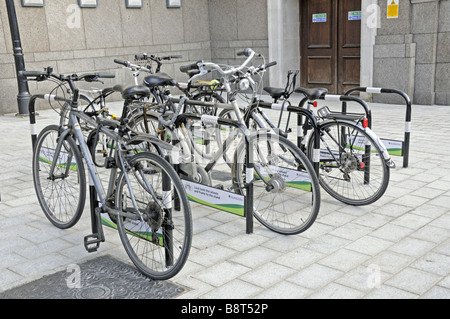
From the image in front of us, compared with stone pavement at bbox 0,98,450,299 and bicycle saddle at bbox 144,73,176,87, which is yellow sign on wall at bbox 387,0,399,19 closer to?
stone pavement at bbox 0,98,450,299

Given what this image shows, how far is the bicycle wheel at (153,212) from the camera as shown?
3.07 m

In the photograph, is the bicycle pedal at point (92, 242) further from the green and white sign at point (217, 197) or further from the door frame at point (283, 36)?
the door frame at point (283, 36)

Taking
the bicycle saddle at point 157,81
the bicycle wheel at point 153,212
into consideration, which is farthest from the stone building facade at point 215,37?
the bicycle wheel at point 153,212

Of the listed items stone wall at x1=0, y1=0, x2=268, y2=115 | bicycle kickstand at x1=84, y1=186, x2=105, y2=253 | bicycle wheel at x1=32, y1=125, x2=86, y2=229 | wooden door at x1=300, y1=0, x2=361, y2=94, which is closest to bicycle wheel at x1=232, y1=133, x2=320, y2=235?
bicycle kickstand at x1=84, y1=186, x2=105, y2=253

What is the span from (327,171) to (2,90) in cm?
790

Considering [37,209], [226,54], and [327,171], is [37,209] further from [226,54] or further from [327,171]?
[226,54]

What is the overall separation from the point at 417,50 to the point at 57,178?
24.6ft

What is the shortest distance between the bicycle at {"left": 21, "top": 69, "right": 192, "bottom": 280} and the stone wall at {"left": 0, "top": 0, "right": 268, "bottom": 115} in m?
7.02

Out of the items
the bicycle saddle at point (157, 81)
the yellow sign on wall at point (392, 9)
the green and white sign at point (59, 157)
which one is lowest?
the green and white sign at point (59, 157)

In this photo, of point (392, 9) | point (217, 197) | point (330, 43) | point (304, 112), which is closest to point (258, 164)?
point (217, 197)

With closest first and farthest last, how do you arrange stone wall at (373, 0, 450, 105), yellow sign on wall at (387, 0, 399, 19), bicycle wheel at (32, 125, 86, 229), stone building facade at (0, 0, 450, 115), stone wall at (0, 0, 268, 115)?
bicycle wheel at (32, 125, 86, 229) → stone wall at (373, 0, 450, 105) → stone building facade at (0, 0, 450, 115) → yellow sign on wall at (387, 0, 399, 19) → stone wall at (0, 0, 268, 115)

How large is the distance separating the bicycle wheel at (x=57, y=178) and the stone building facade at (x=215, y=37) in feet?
21.4

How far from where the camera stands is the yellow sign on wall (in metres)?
9.68
